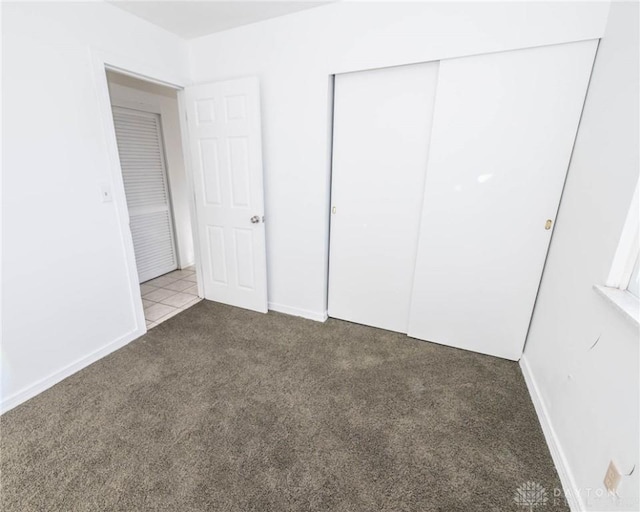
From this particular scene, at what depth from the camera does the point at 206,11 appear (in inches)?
81.2

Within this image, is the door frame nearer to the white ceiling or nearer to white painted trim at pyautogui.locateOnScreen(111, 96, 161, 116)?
the white ceiling

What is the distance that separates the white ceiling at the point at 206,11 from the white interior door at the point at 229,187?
16.0 inches

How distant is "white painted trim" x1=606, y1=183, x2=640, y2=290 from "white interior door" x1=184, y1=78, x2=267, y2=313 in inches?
84.4

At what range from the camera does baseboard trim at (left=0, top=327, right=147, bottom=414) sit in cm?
167

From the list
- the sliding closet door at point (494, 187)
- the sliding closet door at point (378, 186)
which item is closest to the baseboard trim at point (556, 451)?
the sliding closet door at point (494, 187)

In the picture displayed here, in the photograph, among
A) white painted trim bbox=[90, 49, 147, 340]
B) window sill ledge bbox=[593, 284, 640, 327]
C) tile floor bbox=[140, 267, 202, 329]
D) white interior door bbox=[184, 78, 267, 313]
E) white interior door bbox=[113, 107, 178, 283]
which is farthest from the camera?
white interior door bbox=[113, 107, 178, 283]

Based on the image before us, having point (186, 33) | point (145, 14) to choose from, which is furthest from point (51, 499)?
point (186, 33)

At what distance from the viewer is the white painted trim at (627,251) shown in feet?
3.69

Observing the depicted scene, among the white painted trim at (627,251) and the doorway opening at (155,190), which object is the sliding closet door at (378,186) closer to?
the white painted trim at (627,251)

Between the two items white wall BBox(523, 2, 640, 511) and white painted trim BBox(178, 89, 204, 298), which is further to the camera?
white painted trim BBox(178, 89, 204, 298)

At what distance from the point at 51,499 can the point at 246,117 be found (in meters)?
2.40

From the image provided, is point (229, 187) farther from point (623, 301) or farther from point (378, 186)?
point (623, 301)

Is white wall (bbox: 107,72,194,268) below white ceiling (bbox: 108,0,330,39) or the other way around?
below

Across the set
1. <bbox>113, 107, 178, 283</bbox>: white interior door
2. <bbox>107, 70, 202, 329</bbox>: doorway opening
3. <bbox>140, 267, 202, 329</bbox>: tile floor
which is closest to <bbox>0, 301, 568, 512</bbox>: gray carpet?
<bbox>140, 267, 202, 329</bbox>: tile floor
